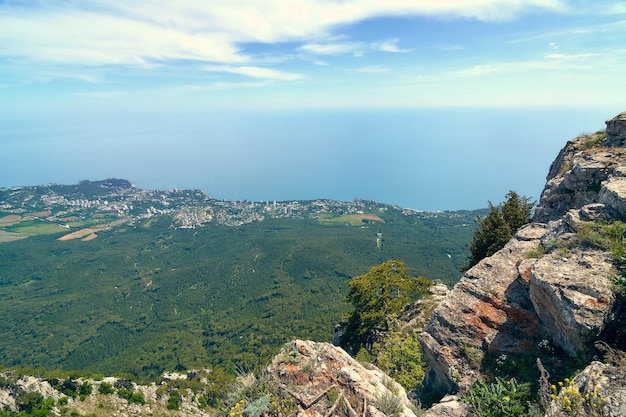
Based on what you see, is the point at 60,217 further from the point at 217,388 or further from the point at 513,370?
the point at 513,370

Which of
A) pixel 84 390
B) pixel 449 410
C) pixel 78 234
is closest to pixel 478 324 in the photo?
pixel 449 410

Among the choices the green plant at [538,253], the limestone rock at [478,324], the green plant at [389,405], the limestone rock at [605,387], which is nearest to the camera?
the limestone rock at [605,387]

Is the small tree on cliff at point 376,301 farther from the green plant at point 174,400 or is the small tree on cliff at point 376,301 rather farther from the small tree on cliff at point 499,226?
the green plant at point 174,400

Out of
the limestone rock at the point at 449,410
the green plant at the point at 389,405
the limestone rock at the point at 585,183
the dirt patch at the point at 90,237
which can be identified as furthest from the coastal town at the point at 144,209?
the green plant at the point at 389,405

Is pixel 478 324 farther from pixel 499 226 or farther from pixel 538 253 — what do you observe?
pixel 499 226

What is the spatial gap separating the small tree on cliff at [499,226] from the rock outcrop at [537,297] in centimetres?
630

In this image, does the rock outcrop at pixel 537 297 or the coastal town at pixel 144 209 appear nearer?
the rock outcrop at pixel 537 297

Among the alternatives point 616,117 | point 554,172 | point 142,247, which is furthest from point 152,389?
point 142,247

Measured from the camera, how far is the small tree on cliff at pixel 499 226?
19.3 m

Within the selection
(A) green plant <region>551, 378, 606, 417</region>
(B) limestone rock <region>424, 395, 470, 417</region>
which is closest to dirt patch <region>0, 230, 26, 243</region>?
(B) limestone rock <region>424, 395, 470, 417</region>

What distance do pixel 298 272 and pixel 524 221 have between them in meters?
68.4

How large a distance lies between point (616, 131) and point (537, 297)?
1148 cm

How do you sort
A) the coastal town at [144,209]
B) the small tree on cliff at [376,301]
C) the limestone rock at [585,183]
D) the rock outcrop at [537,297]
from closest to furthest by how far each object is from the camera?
the rock outcrop at [537,297] < the limestone rock at [585,183] < the small tree on cliff at [376,301] < the coastal town at [144,209]

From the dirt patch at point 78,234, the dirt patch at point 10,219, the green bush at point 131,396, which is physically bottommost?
the dirt patch at point 78,234
